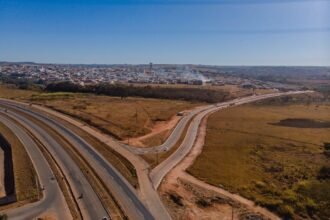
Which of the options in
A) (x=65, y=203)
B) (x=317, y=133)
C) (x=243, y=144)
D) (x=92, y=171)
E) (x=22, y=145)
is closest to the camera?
(x=65, y=203)

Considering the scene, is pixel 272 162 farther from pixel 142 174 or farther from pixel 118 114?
pixel 118 114

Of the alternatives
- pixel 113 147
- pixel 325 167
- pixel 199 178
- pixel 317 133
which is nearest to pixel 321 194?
pixel 325 167

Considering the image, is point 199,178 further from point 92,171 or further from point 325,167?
point 325,167

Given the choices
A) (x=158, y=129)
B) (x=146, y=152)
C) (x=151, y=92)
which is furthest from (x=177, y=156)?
(x=151, y=92)

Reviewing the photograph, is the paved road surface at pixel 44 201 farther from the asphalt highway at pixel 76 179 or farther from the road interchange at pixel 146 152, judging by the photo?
the road interchange at pixel 146 152

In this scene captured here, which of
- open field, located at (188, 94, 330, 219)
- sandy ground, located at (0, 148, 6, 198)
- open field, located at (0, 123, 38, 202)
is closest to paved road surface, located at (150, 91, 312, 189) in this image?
open field, located at (188, 94, 330, 219)

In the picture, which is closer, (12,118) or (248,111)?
(12,118)

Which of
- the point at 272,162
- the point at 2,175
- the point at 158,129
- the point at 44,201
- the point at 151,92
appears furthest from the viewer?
the point at 151,92
